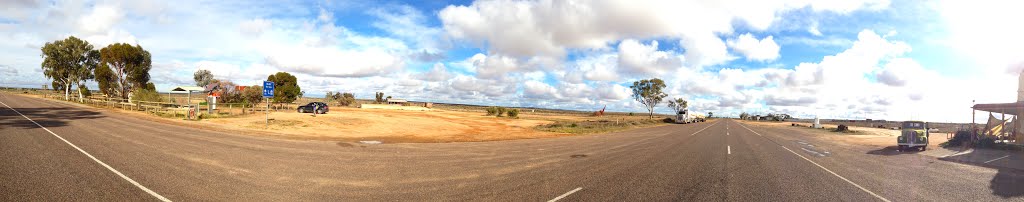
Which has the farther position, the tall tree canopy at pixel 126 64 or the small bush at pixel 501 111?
the small bush at pixel 501 111

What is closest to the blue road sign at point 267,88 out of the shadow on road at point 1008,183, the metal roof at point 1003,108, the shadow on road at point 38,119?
the shadow on road at point 38,119

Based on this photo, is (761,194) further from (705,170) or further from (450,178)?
(450,178)

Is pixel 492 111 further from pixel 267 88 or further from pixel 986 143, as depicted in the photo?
pixel 986 143

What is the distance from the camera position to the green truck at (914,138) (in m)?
21.4

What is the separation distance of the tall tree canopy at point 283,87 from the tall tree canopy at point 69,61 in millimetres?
23769

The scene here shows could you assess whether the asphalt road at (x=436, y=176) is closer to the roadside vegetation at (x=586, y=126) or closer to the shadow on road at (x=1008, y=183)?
the shadow on road at (x=1008, y=183)

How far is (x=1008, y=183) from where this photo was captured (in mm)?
11461

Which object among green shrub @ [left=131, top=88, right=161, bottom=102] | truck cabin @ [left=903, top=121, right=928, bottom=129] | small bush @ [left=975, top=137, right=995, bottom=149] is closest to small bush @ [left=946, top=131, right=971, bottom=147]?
small bush @ [left=975, top=137, right=995, bottom=149]

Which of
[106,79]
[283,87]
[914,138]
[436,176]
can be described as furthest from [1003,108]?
[106,79]

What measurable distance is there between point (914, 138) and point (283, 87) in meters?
78.8

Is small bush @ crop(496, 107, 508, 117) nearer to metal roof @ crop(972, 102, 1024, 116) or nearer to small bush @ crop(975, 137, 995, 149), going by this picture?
metal roof @ crop(972, 102, 1024, 116)

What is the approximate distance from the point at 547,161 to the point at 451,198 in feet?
19.9

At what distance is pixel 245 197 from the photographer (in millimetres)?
7520

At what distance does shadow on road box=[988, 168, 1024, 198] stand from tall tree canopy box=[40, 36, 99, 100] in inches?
3403
